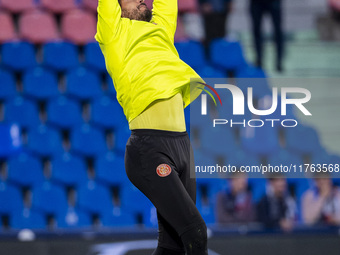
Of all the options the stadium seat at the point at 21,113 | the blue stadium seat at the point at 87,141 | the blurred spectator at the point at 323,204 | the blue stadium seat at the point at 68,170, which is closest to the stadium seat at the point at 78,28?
the stadium seat at the point at 21,113

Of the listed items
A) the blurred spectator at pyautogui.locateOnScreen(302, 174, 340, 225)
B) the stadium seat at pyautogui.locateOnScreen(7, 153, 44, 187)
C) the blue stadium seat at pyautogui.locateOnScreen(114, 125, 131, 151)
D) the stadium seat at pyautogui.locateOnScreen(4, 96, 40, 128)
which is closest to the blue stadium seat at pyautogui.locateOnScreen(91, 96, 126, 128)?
the blue stadium seat at pyautogui.locateOnScreen(114, 125, 131, 151)

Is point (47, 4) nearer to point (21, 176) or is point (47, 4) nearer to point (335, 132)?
point (21, 176)

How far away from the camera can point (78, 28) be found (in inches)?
238

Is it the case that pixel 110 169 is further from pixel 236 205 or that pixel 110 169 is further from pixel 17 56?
pixel 17 56

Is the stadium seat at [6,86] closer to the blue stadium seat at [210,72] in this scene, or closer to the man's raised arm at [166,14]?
the blue stadium seat at [210,72]

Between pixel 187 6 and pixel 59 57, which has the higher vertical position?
pixel 187 6

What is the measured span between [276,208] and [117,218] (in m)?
1.40

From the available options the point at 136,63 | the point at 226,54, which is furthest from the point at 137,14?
the point at 226,54

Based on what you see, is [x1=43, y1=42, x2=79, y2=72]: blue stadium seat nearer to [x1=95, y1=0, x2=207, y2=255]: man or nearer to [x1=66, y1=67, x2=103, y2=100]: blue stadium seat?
[x1=66, y1=67, x2=103, y2=100]: blue stadium seat

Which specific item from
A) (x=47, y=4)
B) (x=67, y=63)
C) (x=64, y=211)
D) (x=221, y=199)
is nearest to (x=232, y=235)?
(x=221, y=199)

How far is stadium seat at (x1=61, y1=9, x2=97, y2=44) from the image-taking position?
602cm

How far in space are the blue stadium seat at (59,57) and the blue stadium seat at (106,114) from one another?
0.58 meters

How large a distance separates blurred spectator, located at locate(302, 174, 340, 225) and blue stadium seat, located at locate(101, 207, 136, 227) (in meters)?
1.52

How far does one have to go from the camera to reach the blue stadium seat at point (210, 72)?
222 inches
